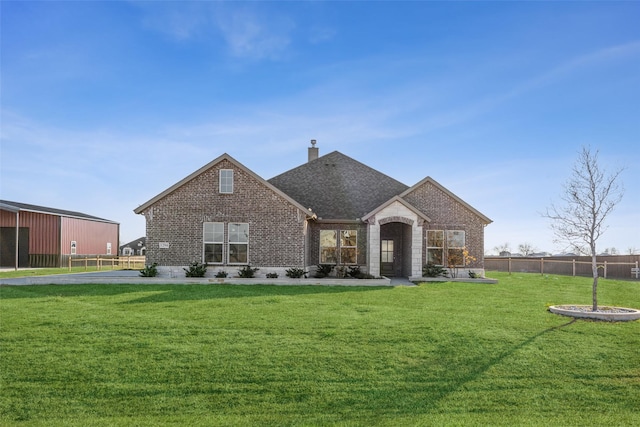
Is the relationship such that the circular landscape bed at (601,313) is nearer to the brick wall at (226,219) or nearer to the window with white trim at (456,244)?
the window with white trim at (456,244)

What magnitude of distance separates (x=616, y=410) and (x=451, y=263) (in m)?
17.1

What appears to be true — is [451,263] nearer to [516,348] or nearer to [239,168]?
[239,168]

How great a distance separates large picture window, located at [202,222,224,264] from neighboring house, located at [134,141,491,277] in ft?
0.15

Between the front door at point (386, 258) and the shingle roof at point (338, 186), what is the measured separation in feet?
6.80

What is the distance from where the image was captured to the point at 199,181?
2297 centimetres

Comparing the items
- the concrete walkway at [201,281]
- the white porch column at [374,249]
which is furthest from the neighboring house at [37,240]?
the white porch column at [374,249]

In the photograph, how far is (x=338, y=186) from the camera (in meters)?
28.2

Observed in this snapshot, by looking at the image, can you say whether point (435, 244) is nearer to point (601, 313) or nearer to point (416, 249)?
point (416, 249)

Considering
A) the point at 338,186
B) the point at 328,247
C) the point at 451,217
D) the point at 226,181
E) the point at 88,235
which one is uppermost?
the point at 338,186

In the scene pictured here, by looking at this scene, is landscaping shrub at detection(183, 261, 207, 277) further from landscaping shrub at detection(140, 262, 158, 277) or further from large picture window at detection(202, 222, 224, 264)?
landscaping shrub at detection(140, 262, 158, 277)

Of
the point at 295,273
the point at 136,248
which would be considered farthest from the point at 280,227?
the point at 136,248

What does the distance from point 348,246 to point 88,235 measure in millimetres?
25652

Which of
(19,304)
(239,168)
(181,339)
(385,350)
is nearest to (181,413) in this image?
(181,339)

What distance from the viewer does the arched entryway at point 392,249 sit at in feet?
85.9
